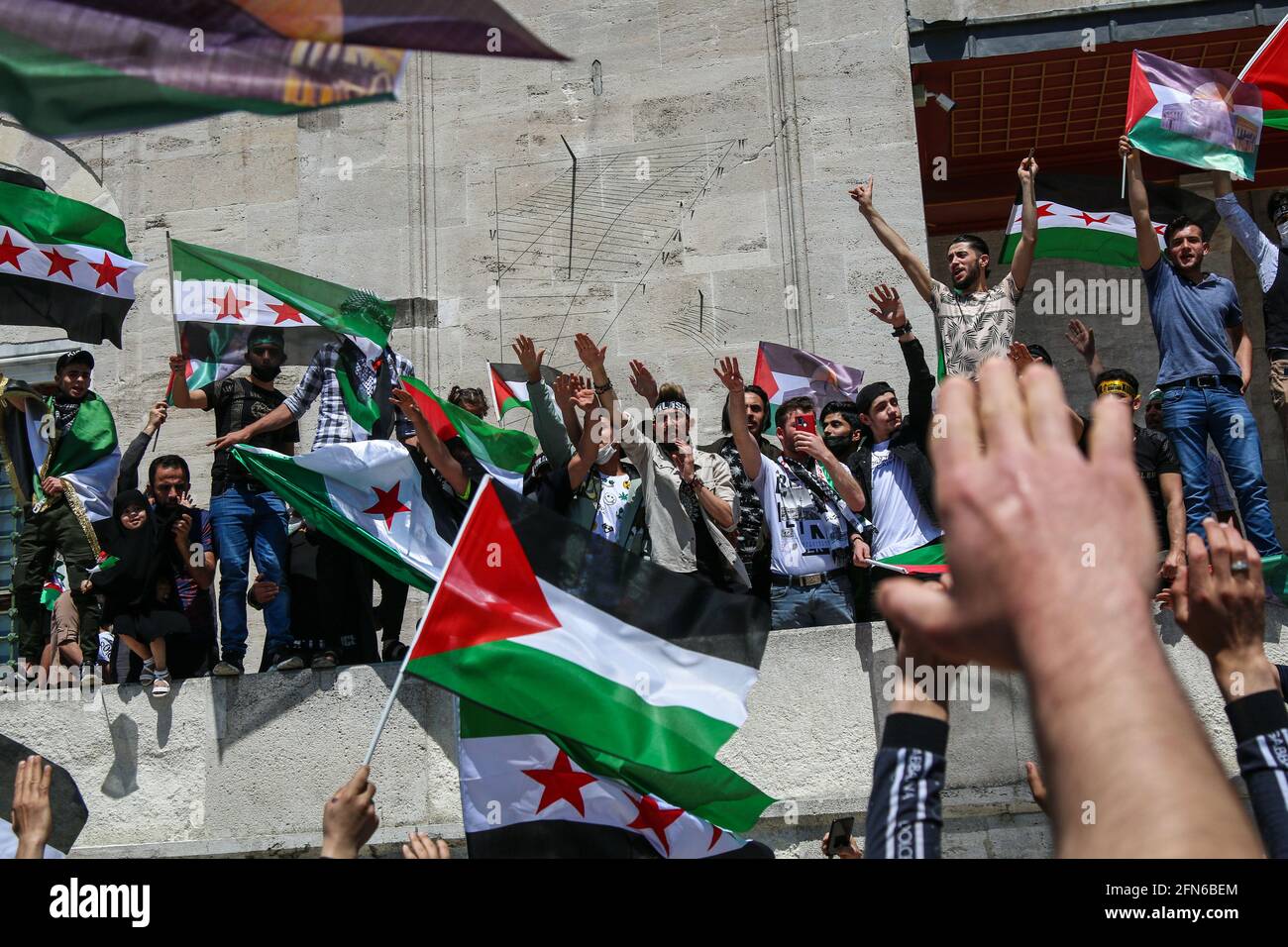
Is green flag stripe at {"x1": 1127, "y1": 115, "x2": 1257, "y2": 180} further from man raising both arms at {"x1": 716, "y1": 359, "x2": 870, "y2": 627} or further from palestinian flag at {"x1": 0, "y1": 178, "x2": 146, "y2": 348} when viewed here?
palestinian flag at {"x1": 0, "y1": 178, "x2": 146, "y2": 348}

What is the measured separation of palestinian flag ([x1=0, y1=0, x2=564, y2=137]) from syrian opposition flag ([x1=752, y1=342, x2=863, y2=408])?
6.57 meters

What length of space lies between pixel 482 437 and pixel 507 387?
1.51 metres

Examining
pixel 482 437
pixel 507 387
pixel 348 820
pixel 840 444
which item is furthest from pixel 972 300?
pixel 348 820

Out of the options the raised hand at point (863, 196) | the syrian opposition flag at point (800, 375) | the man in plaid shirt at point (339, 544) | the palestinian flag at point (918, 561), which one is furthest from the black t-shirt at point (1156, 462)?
the man in plaid shirt at point (339, 544)

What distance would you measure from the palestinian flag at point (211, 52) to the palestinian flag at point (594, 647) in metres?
2.20

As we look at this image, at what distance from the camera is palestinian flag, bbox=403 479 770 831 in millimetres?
5395

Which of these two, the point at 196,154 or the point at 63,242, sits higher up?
the point at 196,154

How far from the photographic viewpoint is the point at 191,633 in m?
8.44

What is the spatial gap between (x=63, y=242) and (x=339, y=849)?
23.2 ft

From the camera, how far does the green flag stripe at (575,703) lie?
5363mm

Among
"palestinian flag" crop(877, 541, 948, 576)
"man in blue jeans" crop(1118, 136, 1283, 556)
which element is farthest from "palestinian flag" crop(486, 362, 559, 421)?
"man in blue jeans" crop(1118, 136, 1283, 556)

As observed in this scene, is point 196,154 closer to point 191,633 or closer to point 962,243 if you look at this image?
point 191,633

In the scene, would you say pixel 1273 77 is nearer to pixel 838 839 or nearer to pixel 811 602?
pixel 811 602

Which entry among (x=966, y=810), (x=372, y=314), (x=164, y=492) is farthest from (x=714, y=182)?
(x=966, y=810)
